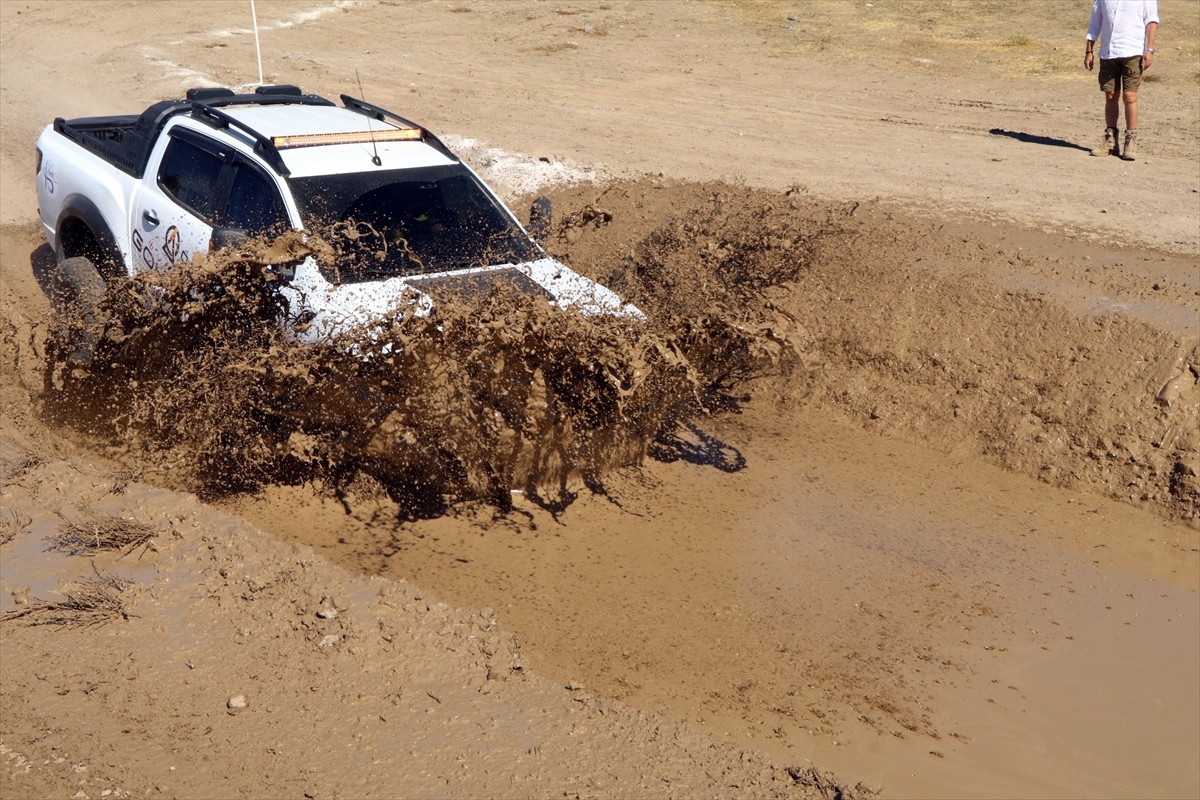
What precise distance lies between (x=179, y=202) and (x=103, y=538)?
2481 millimetres

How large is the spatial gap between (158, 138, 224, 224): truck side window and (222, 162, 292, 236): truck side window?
8.1 inches

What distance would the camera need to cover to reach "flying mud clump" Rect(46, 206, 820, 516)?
5906mm

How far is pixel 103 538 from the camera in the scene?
5586 millimetres

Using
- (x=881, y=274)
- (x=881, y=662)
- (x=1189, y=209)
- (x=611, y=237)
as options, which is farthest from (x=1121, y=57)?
(x=881, y=662)

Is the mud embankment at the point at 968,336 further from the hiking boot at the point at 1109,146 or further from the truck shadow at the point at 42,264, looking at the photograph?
the truck shadow at the point at 42,264

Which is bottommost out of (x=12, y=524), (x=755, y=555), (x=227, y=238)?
(x=755, y=555)

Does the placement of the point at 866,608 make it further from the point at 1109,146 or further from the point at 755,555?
the point at 1109,146

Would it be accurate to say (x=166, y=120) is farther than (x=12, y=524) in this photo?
Yes

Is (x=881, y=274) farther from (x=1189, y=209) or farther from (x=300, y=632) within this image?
(x=300, y=632)

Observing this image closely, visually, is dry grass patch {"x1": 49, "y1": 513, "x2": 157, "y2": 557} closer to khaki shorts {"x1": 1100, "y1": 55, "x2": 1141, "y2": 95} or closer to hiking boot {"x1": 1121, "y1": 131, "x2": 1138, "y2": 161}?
hiking boot {"x1": 1121, "y1": 131, "x2": 1138, "y2": 161}

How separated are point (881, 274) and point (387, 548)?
4.81 metres

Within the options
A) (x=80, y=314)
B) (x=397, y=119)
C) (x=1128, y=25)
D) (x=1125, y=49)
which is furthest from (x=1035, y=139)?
(x=80, y=314)

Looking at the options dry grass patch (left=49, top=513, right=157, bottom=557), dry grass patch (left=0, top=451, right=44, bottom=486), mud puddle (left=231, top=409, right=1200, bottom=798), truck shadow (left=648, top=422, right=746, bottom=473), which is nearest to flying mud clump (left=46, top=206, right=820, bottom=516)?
mud puddle (left=231, top=409, right=1200, bottom=798)

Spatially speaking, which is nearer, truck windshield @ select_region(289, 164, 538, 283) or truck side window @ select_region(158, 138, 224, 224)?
truck windshield @ select_region(289, 164, 538, 283)
